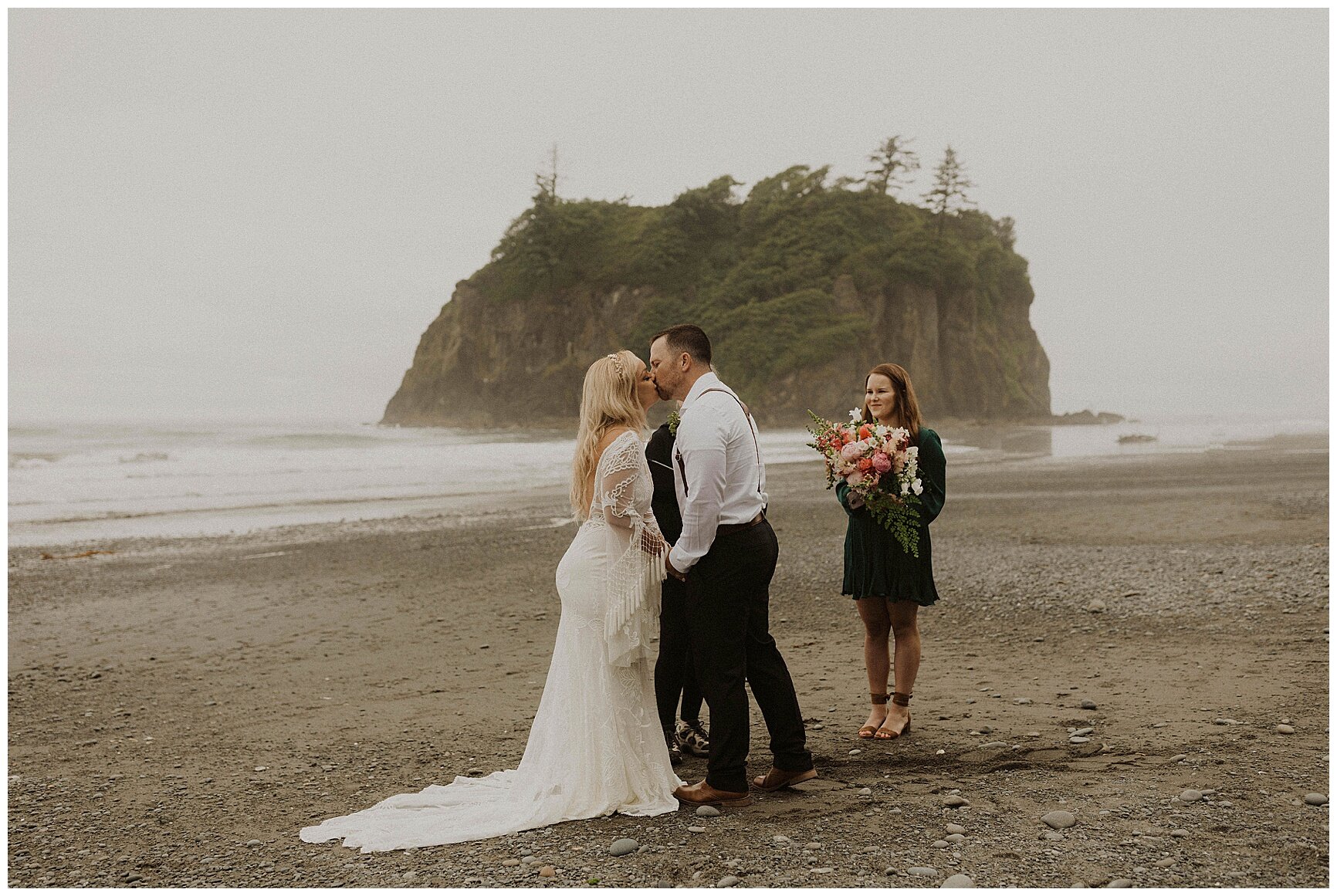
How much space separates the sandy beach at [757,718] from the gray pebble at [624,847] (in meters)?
0.06

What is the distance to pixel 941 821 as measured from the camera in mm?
4172

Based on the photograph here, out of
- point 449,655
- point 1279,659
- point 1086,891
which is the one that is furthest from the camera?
point 449,655

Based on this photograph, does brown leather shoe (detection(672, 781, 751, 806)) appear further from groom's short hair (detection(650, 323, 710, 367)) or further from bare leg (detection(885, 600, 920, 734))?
groom's short hair (detection(650, 323, 710, 367))

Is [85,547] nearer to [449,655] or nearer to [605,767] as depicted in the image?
[449,655]

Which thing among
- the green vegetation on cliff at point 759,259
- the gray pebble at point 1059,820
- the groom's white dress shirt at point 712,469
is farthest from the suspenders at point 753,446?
the green vegetation on cliff at point 759,259

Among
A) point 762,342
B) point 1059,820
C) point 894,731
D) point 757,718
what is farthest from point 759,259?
point 1059,820

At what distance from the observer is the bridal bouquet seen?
5266mm

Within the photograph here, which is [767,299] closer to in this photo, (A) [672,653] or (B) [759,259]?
(B) [759,259]

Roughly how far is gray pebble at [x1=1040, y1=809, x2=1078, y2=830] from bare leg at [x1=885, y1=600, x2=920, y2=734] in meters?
1.33

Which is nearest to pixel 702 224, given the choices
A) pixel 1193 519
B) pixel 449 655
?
pixel 1193 519

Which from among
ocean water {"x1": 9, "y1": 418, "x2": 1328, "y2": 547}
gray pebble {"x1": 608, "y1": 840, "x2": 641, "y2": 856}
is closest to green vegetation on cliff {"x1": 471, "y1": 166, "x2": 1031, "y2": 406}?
ocean water {"x1": 9, "y1": 418, "x2": 1328, "y2": 547}

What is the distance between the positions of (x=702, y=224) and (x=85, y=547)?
8071cm

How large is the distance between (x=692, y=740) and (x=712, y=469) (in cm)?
188

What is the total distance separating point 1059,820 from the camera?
4.11 metres
